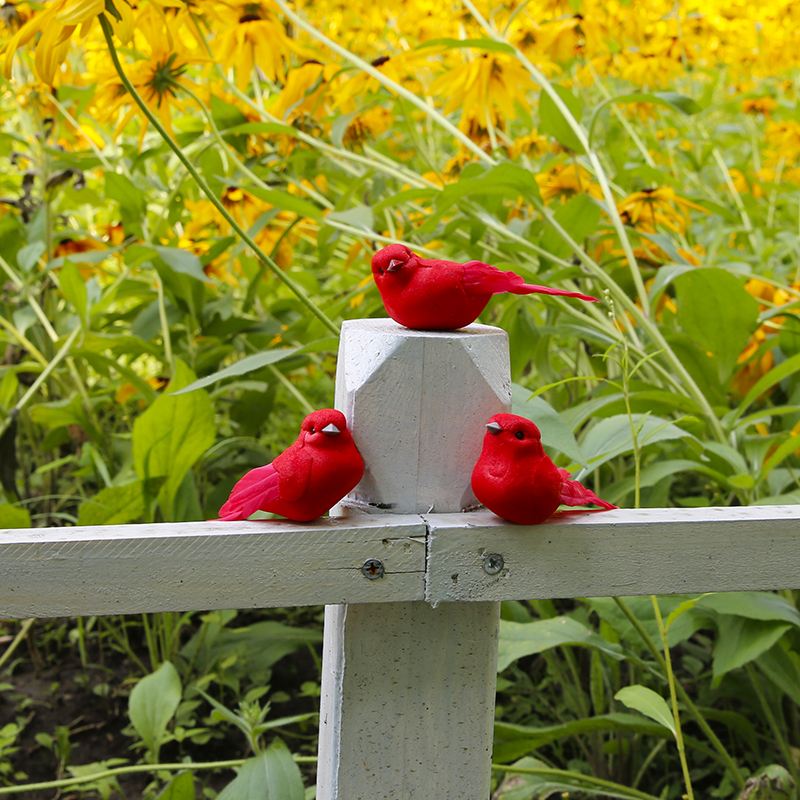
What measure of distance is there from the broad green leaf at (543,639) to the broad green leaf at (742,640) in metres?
0.11

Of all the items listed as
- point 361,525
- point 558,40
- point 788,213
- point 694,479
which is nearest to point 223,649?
point 361,525

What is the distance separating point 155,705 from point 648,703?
60 centimetres

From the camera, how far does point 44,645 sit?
1457 mm

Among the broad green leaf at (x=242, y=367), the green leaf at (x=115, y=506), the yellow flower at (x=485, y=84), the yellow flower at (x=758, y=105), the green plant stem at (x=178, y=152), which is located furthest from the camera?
the yellow flower at (x=758, y=105)

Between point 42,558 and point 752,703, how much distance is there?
98 centimetres

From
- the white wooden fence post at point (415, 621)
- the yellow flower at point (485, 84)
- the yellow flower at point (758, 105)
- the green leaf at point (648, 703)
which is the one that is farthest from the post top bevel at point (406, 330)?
the yellow flower at point (758, 105)

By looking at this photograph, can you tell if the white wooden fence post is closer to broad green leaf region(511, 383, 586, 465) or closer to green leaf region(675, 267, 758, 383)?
broad green leaf region(511, 383, 586, 465)

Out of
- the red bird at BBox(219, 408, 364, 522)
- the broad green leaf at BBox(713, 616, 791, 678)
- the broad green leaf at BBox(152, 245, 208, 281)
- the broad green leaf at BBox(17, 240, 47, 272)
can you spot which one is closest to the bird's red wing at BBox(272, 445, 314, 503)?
the red bird at BBox(219, 408, 364, 522)

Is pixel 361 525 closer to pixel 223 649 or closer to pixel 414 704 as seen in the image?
pixel 414 704

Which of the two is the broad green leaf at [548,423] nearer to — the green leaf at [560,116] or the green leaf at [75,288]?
the green leaf at [560,116]

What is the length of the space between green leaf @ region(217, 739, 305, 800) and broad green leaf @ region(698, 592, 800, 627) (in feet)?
1.53

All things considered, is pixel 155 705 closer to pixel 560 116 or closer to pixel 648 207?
pixel 560 116

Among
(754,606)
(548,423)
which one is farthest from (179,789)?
(754,606)

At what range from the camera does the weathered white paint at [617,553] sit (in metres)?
0.50
